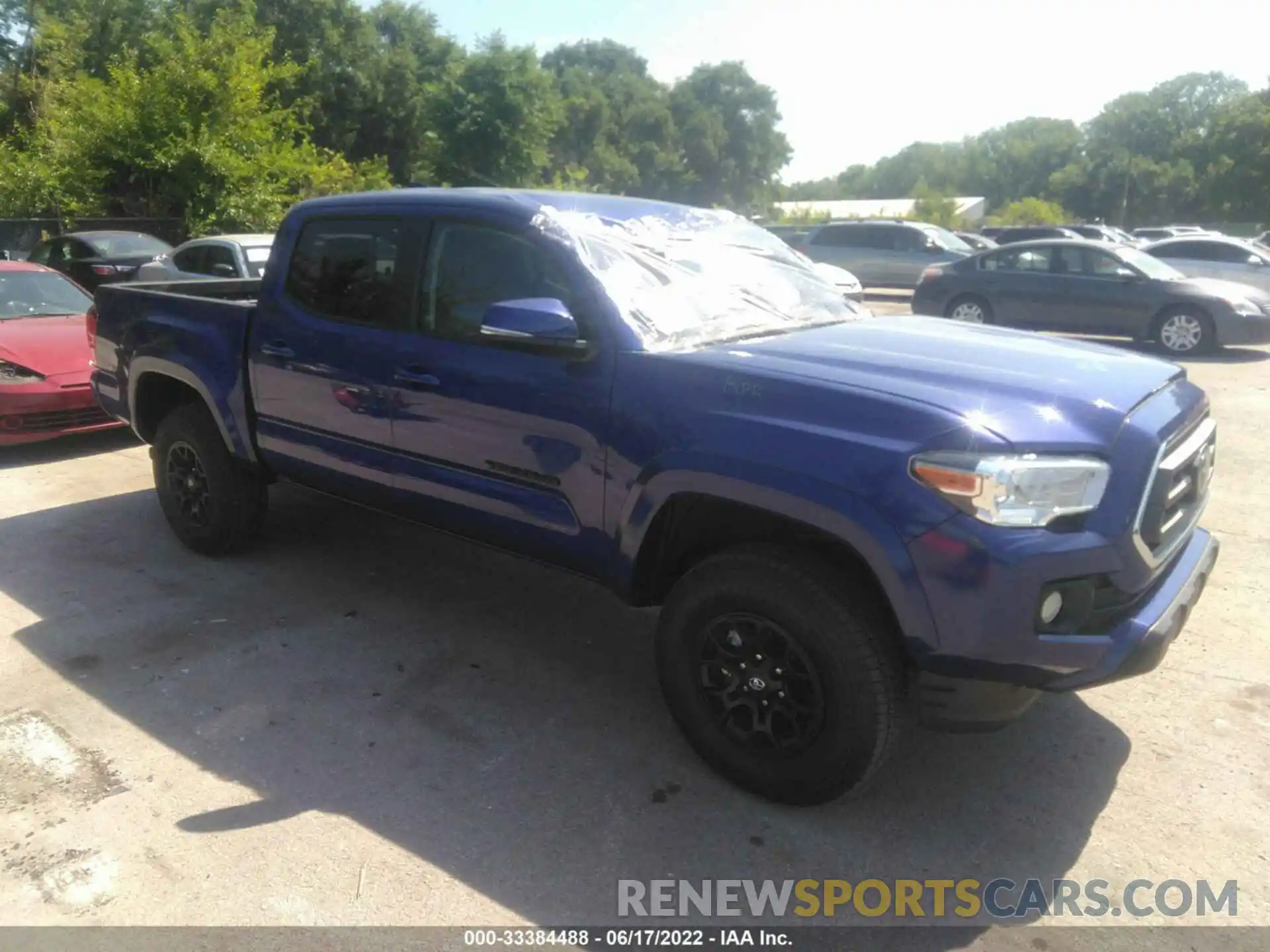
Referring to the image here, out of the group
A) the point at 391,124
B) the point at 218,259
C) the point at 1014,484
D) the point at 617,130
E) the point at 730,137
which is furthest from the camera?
the point at 730,137

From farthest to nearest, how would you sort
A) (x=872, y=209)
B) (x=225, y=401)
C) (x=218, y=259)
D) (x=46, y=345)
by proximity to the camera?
(x=872, y=209), (x=218, y=259), (x=46, y=345), (x=225, y=401)

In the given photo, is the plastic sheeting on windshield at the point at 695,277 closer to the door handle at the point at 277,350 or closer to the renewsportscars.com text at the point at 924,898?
the door handle at the point at 277,350

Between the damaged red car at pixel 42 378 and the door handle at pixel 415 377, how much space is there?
444cm

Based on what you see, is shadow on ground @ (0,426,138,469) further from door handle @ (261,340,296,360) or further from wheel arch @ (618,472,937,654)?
wheel arch @ (618,472,937,654)

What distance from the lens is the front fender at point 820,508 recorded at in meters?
2.68

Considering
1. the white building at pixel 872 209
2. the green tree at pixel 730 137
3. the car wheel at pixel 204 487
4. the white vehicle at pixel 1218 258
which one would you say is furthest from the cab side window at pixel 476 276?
the green tree at pixel 730 137

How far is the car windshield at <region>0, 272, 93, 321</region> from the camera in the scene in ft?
27.1

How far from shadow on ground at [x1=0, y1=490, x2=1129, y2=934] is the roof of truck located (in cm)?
186

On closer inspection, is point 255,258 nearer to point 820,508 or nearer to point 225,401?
point 225,401

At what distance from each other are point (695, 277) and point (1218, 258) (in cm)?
1585

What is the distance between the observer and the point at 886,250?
19859 mm

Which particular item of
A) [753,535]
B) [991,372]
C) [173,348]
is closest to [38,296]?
[173,348]

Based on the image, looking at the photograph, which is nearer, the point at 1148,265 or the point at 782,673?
the point at 782,673

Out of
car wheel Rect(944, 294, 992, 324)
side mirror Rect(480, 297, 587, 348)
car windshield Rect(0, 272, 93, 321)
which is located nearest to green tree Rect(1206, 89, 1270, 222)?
car wheel Rect(944, 294, 992, 324)
